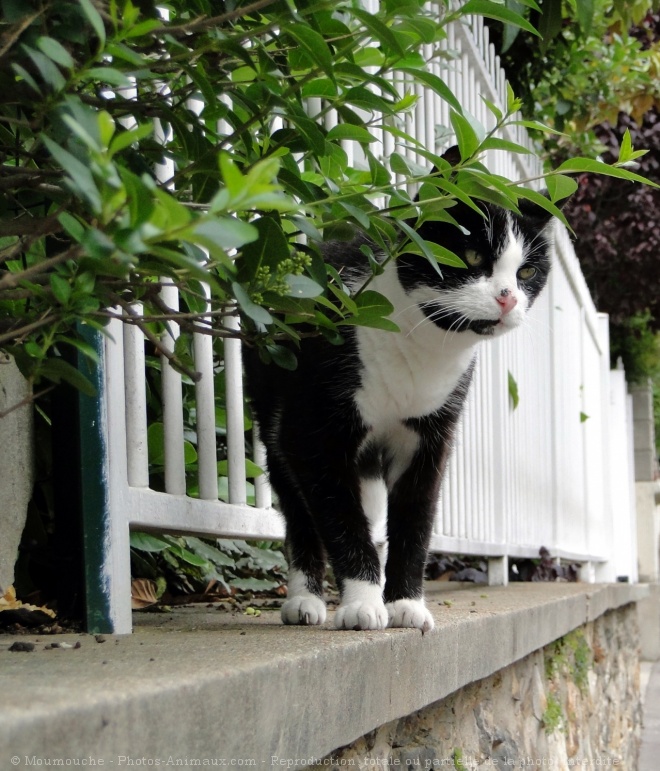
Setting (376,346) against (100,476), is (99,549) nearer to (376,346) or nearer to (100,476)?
(100,476)

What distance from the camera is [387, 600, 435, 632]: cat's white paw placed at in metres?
1.76

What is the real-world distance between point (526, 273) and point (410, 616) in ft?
2.88

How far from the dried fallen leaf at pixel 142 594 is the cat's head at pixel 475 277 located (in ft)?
3.11

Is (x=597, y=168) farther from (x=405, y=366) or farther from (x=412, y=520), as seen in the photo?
(x=412, y=520)

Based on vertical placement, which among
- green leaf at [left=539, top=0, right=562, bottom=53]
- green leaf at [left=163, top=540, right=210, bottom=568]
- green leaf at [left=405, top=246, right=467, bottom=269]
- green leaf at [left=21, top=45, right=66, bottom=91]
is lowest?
green leaf at [left=163, top=540, right=210, bottom=568]

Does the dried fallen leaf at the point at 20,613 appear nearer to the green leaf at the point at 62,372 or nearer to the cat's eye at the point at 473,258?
the green leaf at the point at 62,372

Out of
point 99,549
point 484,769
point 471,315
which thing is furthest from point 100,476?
point 484,769

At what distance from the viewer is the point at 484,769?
81.7 inches

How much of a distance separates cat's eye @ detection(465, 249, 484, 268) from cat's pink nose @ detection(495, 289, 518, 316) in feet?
0.29

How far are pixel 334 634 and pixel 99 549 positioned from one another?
1.26ft

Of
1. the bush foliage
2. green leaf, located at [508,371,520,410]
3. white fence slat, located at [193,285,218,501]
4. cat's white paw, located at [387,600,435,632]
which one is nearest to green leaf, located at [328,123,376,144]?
the bush foliage

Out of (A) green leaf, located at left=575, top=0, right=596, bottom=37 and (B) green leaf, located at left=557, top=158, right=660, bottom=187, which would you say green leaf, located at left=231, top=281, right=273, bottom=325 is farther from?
(A) green leaf, located at left=575, top=0, right=596, bottom=37

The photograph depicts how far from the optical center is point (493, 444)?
3.66 metres

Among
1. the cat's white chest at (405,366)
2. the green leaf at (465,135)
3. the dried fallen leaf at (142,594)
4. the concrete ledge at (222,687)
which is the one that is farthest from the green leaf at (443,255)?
the dried fallen leaf at (142,594)
